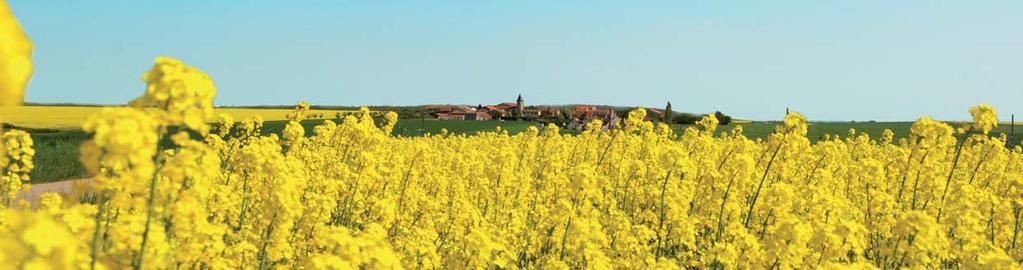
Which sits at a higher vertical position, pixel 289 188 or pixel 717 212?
pixel 289 188

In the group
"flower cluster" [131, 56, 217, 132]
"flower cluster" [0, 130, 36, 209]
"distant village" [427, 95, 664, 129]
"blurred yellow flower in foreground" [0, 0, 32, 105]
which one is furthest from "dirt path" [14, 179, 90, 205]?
"distant village" [427, 95, 664, 129]

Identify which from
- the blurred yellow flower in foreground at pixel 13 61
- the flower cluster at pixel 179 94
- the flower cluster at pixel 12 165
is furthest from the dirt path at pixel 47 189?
the blurred yellow flower in foreground at pixel 13 61

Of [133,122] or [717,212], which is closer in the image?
[133,122]

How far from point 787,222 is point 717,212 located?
11.6 feet

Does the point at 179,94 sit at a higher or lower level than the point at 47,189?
higher

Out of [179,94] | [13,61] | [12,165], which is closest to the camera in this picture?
[13,61]

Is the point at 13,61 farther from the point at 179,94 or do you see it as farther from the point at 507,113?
the point at 507,113

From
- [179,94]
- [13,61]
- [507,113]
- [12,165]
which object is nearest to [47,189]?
[12,165]

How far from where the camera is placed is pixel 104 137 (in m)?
2.97

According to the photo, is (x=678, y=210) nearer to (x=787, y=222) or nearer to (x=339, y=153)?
(x=787, y=222)

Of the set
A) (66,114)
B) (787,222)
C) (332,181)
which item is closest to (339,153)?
(332,181)

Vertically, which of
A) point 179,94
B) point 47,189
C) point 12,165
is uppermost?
point 179,94

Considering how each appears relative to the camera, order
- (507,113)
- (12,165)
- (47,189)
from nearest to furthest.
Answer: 1. (12,165)
2. (47,189)
3. (507,113)

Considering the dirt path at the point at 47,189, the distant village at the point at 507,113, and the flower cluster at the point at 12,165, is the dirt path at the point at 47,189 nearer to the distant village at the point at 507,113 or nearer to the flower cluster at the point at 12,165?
the flower cluster at the point at 12,165
